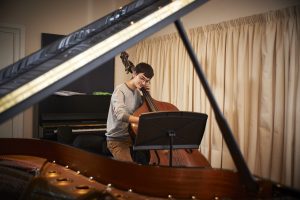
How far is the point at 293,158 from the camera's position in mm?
3373

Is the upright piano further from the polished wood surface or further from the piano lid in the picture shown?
the piano lid

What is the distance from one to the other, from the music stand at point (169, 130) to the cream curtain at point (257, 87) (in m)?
1.64

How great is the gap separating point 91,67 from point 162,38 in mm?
4451

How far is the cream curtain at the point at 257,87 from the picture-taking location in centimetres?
337

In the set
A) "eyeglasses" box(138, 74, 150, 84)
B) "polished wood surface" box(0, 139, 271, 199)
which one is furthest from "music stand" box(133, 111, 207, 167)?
"eyeglasses" box(138, 74, 150, 84)

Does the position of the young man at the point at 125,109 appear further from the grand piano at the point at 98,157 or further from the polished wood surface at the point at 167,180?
the polished wood surface at the point at 167,180

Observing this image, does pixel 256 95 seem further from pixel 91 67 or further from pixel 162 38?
pixel 91 67

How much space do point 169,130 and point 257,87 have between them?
1.98 meters

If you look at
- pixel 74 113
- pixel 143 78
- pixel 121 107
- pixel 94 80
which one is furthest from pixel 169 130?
pixel 94 80

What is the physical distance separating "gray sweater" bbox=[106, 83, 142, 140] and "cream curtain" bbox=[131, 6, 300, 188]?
1.46m

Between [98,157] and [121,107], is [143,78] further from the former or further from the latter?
[98,157]

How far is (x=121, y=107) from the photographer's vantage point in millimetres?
2951

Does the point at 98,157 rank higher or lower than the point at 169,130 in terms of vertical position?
lower

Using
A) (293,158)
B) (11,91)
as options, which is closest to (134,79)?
(293,158)
